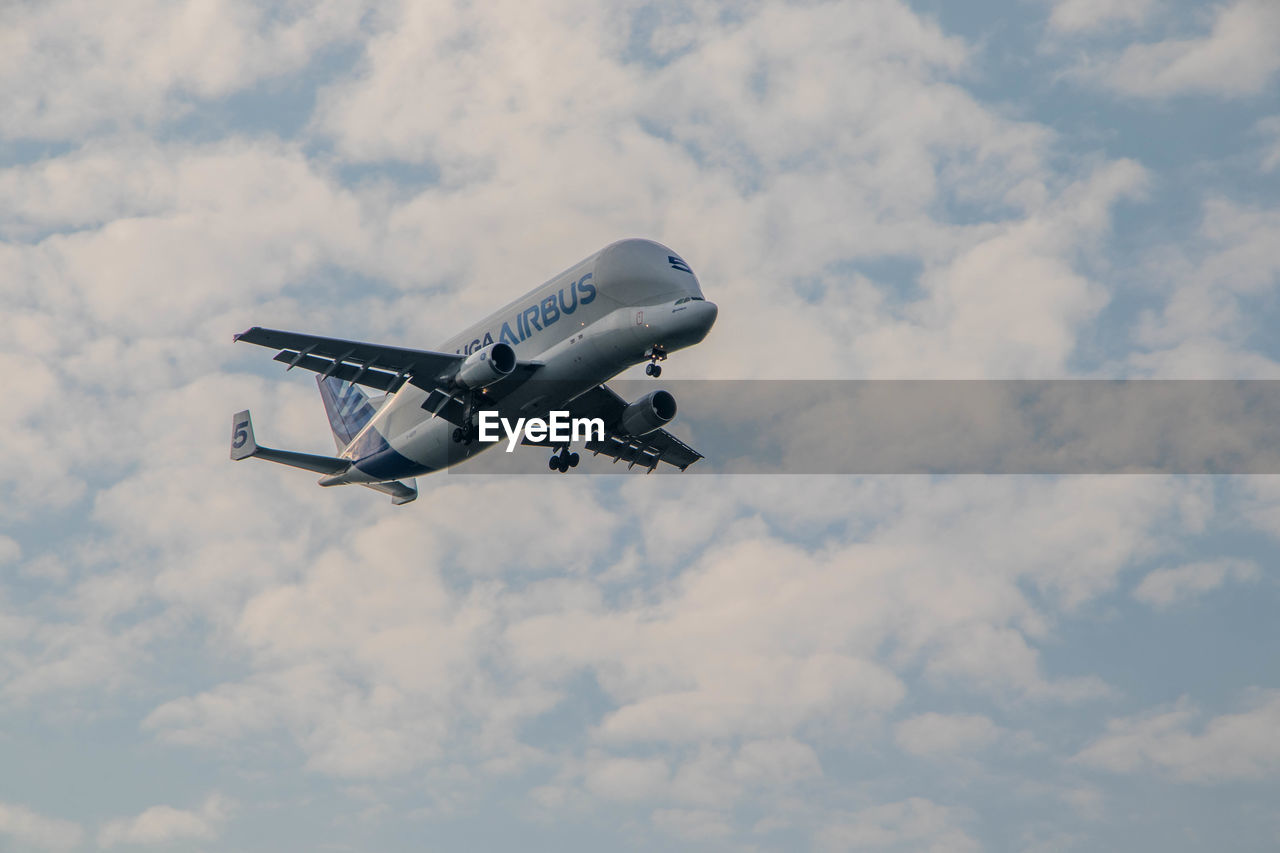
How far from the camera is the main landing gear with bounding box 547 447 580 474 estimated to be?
186 feet

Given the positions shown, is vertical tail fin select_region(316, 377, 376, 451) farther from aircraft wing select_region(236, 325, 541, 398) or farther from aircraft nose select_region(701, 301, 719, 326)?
aircraft nose select_region(701, 301, 719, 326)

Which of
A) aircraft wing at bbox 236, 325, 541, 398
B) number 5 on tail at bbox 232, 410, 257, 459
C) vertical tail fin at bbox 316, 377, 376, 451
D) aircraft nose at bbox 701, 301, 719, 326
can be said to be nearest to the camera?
aircraft nose at bbox 701, 301, 719, 326

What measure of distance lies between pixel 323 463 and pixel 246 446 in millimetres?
3560

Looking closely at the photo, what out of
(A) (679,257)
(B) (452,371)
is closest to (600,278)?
(A) (679,257)

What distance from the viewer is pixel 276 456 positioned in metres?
60.0

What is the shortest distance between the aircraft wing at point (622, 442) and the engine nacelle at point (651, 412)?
3.45 feet

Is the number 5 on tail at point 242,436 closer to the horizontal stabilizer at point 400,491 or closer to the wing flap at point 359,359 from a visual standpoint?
the horizontal stabilizer at point 400,491

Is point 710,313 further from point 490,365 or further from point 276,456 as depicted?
point 276,456

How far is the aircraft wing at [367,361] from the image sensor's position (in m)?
49.6

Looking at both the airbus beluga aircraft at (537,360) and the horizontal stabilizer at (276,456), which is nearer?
the airbus beluga aircraft at (537,360)

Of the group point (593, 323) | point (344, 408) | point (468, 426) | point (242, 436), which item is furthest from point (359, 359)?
point (344, 408)

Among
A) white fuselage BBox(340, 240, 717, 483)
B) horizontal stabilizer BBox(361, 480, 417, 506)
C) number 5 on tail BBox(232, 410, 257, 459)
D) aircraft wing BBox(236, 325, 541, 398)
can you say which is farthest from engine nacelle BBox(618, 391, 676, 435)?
number 5 on tail BBox(232, 410, 257, 459)

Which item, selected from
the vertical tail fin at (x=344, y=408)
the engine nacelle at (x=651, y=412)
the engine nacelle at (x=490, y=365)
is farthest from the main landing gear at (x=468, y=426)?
the vertical tail fin at (x=344, y=408)

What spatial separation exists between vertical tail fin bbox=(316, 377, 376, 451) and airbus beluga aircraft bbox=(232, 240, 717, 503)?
4.94m
